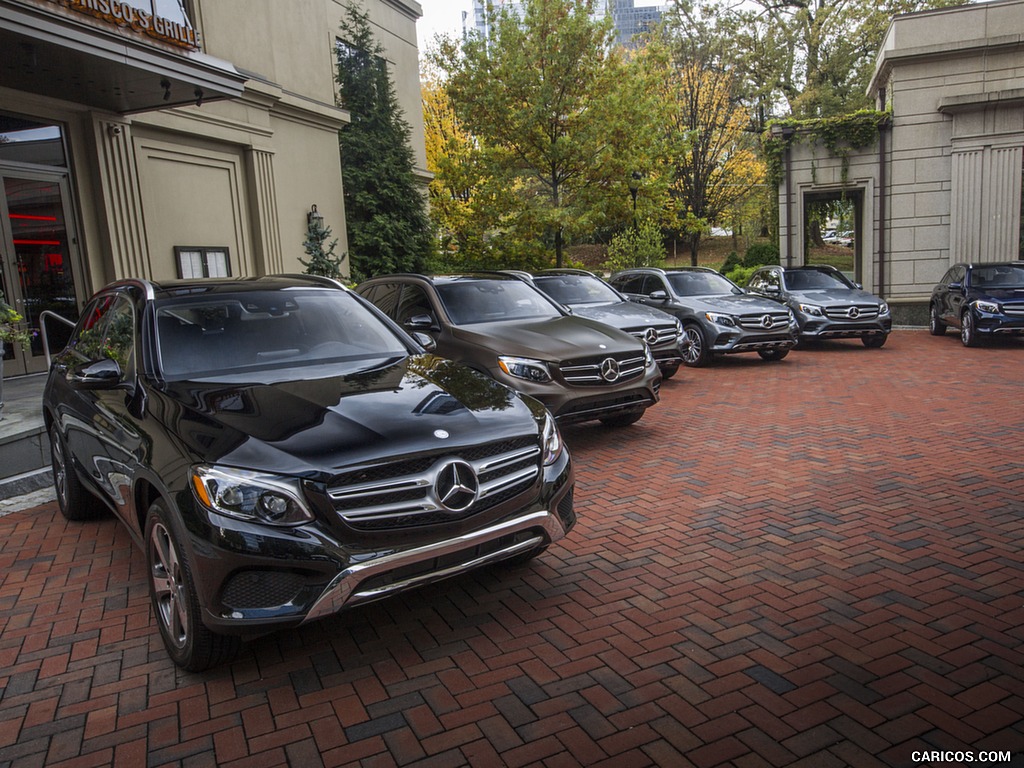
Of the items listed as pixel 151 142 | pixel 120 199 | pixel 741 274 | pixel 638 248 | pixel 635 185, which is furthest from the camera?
pixel 741 274

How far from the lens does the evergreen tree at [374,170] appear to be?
20.1 meters

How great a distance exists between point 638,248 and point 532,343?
15.3 m

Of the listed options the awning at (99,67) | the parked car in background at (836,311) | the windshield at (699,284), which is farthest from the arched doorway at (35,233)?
the parked car in background at (836,311)

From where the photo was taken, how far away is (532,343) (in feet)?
23.4

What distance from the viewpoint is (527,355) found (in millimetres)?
6938

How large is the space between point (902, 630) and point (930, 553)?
1084 mm

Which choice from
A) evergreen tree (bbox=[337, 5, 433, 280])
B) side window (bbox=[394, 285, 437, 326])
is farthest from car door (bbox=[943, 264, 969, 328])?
evergreen tree (bbox=[337, 5, 433, 280])

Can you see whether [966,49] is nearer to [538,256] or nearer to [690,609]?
[538,256]

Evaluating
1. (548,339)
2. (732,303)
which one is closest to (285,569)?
(548,339)

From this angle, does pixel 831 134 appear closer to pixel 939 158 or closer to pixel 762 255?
pixel 939 158

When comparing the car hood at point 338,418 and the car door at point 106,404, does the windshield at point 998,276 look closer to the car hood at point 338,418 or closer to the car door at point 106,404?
the car hood at point 338,418

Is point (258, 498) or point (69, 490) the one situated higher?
point (258, 498)

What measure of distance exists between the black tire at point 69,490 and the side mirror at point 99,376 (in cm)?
142

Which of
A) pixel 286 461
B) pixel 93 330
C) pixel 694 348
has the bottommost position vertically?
pixel 694 348
